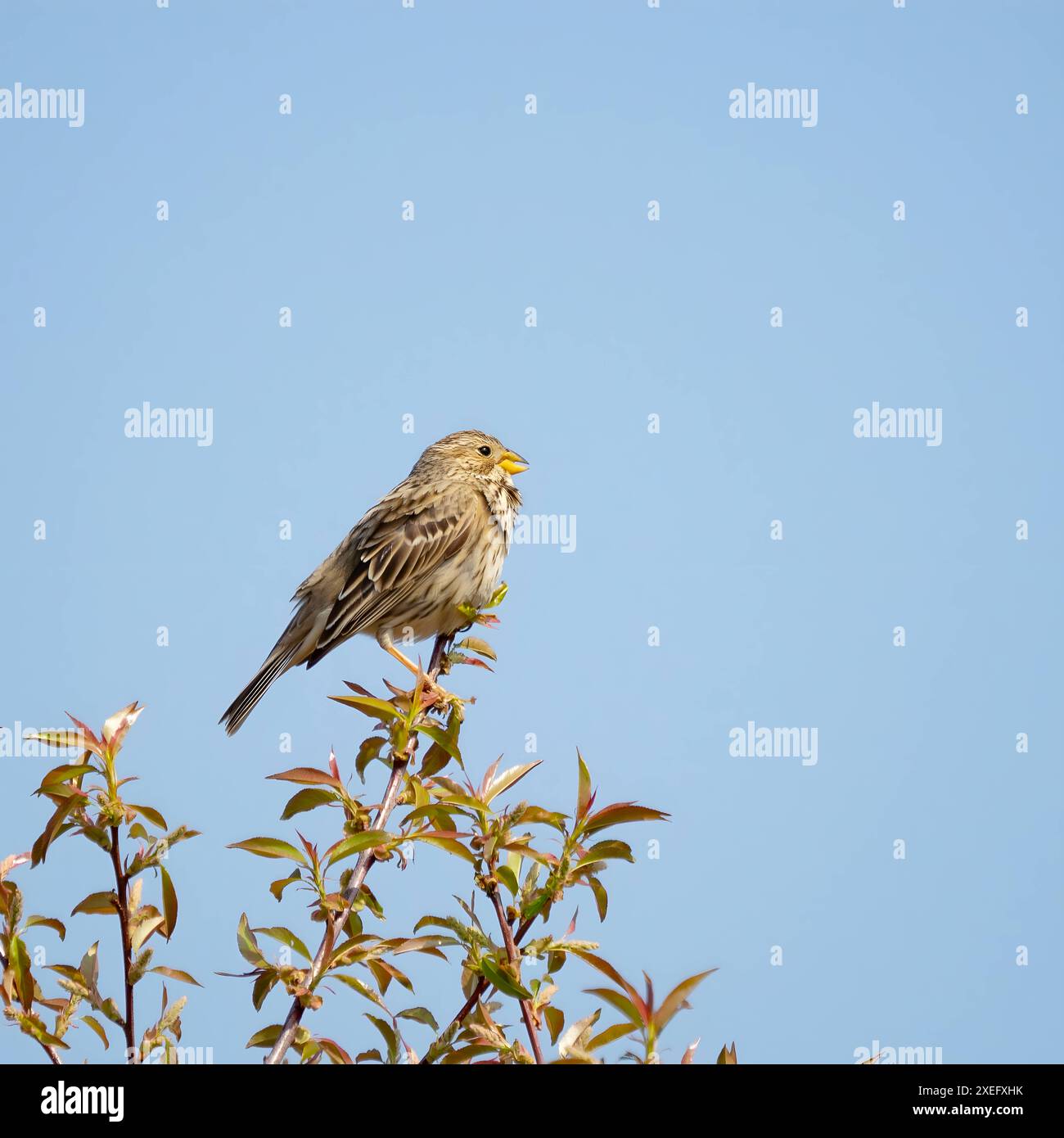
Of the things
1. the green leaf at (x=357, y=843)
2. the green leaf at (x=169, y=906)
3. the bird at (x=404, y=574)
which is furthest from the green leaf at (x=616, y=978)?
the bird at (x=404, y=574)

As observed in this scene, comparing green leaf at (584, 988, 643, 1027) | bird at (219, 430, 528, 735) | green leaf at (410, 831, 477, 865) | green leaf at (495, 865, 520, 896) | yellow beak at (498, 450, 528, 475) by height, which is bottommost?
green leaf at (584, 988, 643, 1027)

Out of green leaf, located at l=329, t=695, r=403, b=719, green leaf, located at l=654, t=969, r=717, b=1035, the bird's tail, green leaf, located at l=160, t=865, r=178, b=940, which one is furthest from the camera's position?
the bird's tail

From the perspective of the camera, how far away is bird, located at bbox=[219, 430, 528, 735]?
22.7ft

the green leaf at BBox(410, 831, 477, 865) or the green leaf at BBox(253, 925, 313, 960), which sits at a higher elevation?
the green leaf at BBox(410, 831, 477, 865)

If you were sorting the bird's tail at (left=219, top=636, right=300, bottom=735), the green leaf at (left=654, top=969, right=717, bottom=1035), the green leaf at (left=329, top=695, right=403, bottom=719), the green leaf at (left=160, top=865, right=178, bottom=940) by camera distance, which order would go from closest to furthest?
the green leaf at (left=654, top=969, right=717, bottom=1035) → the green leaf at (left=160, top=865, right=178, bottom=940) → the green leaf at (left=329, top=695, right=403, bottom=719) → the bird's tail at (left=219, top=636, right=300, bottom=735)

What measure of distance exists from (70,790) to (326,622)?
3.89m

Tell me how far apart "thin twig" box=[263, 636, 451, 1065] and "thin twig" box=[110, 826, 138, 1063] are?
32cm

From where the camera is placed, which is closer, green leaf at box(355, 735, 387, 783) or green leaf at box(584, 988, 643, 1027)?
green leaf at box(584, 988, 643, 1027)

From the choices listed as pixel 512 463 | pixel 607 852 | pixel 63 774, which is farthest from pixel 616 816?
pixel 512 463

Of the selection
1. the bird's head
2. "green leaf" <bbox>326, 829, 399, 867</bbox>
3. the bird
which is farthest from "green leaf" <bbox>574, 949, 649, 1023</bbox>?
the bird's head

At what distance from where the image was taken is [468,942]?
10.3ft

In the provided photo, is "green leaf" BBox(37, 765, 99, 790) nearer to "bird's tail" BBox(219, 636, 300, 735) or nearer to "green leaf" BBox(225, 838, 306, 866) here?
"green leaf" BBox(225, 838, 306, 866)
